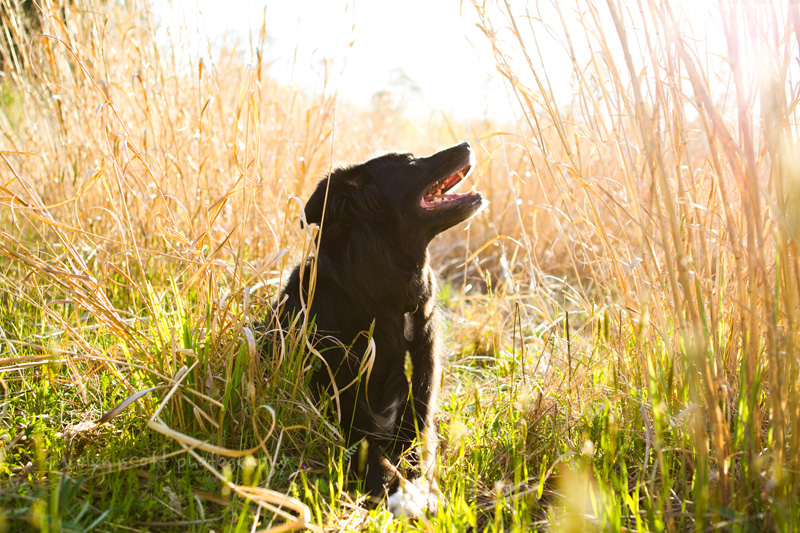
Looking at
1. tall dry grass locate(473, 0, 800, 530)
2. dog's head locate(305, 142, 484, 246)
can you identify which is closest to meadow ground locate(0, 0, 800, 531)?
tall dry grass locate(473, 0, 800, 530)

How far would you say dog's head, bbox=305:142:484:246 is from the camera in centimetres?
206

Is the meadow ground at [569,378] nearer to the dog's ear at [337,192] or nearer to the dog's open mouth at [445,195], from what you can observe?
the dog's ear at [337,192]

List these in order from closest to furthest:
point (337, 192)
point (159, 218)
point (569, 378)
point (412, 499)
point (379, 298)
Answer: point (412, 499)
point (569, 378)
point (379, 298)
point (337, 192)
point (159, 218)

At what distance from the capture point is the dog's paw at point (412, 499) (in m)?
1.54

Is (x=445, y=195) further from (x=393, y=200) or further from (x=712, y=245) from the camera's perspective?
(x=712, y=245)

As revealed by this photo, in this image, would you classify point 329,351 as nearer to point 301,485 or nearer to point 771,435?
point 301,485

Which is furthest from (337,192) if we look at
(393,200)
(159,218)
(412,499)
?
(412,499)

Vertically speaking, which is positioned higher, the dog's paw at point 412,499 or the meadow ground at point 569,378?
the meadow ground at point 569,378

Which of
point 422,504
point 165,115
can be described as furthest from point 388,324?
point 165,115

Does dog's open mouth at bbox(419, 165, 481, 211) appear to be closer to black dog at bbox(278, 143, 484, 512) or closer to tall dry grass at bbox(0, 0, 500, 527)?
black dog at bbox(278, 143, 484, 512)

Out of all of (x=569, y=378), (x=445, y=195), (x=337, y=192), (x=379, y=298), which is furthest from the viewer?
(x=445, y=195)

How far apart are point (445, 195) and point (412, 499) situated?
1.32 meters

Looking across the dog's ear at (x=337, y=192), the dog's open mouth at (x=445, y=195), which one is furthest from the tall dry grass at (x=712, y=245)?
the dog's ear at (x=337, y=192)

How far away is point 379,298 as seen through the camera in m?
1.99
